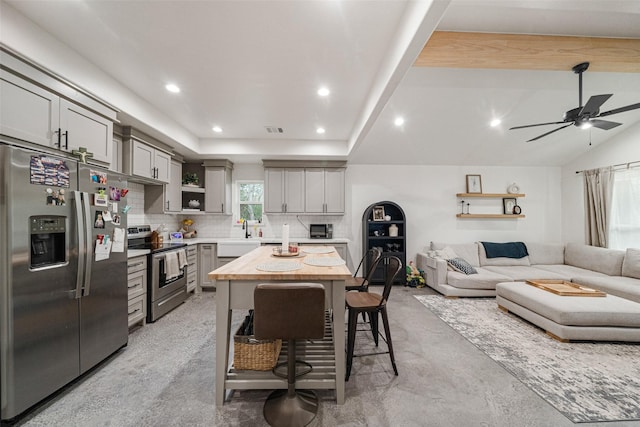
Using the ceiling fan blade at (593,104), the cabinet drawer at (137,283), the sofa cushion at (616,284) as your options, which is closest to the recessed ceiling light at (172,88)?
the cabinet drawer at (137,283)

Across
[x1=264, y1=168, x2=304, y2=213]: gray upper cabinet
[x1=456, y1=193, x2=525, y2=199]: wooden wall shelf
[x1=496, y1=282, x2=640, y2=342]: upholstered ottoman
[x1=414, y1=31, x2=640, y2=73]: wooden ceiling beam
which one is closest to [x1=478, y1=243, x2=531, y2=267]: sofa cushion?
[x1=456, y1=193, x2=525, y2=199]: wooden wall shelf

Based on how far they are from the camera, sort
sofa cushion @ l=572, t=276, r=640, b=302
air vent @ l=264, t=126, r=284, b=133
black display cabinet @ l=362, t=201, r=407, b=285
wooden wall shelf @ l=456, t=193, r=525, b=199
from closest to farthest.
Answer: sofa cushion @ l=572, t=276, r=640, b=302 < air vent @ l=264, t=126, r=284, b=133 < black display cabinet @ l=362, t=201, r=407, b=285 < wooden wall shelf @ l=456, t=193, r=525, b=199

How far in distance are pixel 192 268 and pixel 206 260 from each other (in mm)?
263

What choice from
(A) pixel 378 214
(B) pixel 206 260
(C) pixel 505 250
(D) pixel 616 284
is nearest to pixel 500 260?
(C) pixel 505 250

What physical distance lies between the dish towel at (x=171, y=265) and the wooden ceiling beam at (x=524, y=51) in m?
3.67

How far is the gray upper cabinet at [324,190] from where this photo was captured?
4.86 m

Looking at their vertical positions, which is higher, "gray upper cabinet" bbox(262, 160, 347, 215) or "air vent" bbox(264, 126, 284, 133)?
"air vent" bbox(264, 126, 284, 133)

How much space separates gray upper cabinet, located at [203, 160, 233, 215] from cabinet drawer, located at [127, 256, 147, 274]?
185cm

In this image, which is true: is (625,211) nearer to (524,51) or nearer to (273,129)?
(524,51)

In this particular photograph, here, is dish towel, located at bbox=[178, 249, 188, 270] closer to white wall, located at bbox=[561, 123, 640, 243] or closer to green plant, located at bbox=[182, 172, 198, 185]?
green plant, located at bbox=[182, 172, 198, 185]

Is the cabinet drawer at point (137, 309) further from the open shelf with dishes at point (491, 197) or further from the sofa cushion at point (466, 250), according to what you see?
the open shelf with dishes at point (491, 197)

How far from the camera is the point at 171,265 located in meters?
3.31

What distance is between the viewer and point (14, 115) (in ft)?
5.49

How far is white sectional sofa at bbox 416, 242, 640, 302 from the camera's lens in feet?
12.2
